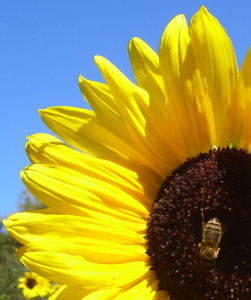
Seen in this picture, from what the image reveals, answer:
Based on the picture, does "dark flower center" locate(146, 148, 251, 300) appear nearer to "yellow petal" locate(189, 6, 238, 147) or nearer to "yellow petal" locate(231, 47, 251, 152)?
"yellow petal" locate(231, 47, 251, 152)

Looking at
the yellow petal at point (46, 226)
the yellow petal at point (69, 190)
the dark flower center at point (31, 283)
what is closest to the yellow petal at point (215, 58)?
the yellow petal at point (69, 190)

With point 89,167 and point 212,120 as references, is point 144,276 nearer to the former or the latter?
point 89,167

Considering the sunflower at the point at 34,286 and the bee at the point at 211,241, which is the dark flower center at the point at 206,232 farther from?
the sunflower at the point at 34,286

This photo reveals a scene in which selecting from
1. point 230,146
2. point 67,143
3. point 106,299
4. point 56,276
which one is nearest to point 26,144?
point 67,143

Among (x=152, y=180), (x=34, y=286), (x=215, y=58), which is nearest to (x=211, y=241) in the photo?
(x=152, y=180)

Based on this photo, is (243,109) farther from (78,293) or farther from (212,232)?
(78,293)

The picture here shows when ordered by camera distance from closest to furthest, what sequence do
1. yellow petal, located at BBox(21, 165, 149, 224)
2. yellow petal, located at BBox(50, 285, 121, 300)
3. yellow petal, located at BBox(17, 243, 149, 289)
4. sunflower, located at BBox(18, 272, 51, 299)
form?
yellow petal, located at BBox(17, 243, 149, 289)
yellow petal, located at BBox(50, 285, 121, 300)
yellow petal, located at BBox(21, 165, 149, 224)
sunflower, located at BBox(18, 272, 51, 299)

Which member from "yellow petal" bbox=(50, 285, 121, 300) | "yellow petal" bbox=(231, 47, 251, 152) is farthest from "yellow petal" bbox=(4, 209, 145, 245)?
"yellow petal" bbox=(231, 47, 251, 152)

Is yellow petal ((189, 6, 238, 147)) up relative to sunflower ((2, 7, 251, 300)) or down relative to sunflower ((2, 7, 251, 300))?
up
